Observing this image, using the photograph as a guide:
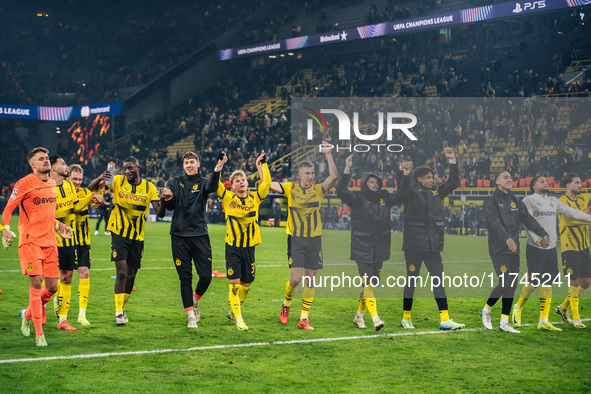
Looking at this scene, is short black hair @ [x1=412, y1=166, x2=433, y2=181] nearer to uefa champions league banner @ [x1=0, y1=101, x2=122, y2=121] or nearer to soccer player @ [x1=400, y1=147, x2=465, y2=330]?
soccer player @ [x1=400, y1=147, x2=465, y2=330]

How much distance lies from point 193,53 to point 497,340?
A: 48531 millimetres

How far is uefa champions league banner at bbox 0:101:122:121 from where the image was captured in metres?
50.9

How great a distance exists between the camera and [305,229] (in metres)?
9.71

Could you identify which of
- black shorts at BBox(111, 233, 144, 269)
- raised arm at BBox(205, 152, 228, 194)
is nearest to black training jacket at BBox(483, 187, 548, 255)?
raised arm at BBox(205, 152, 228, 194)

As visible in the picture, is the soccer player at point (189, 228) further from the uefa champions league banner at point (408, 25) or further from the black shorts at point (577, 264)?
the uefa champions league banner at point (408, 25)

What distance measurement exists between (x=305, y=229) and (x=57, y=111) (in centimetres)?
4856

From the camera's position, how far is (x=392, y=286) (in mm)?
14938

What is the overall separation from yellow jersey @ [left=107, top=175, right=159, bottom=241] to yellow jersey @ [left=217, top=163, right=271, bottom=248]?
46.6 inches

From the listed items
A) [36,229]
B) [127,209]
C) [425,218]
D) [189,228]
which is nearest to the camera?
[36,229]

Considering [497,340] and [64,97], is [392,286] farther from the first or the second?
[64,97]

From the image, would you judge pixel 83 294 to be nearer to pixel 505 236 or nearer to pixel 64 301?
pixel 64 301

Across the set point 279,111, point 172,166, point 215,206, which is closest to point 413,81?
point 279,111

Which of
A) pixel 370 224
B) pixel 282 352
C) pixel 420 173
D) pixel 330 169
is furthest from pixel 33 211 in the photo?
pixel 420 173

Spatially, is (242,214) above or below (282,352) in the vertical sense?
above
